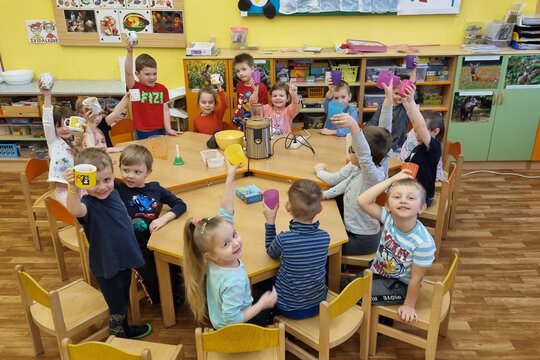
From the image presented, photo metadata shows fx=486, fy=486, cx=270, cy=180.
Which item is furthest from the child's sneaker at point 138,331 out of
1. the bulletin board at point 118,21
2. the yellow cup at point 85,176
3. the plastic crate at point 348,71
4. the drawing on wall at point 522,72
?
the drawing on wall at point 522,72

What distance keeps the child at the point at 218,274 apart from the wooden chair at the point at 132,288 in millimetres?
736

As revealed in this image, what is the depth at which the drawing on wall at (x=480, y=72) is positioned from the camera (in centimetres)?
495

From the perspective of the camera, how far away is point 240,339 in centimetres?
200

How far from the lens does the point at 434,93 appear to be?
5.25 metres

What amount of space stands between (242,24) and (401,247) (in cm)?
364

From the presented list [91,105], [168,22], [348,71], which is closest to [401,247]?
[91,105]

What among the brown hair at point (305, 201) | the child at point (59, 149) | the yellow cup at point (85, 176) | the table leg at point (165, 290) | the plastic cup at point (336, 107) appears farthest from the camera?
the plastic cup at point (336, 107)

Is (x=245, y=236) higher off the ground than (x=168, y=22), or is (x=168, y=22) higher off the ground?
(x=168, y=22)

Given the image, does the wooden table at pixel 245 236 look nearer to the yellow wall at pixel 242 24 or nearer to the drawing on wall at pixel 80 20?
the yellow wall at pixel 242 24

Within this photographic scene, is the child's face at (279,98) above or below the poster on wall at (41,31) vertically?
below

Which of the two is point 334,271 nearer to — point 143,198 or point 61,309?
point 143,198

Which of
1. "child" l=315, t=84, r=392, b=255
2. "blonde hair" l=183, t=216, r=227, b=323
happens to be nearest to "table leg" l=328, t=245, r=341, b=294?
"child" l=315, t=84, r=392, b=255

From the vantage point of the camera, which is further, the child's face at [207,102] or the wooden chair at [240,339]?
the child's face at [207,102]

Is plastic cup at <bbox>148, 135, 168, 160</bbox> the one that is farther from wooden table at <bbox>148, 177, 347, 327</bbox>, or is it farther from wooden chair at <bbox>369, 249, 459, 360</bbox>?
wooden chair at <bbox>369, 249, 459, 360</bbox>
